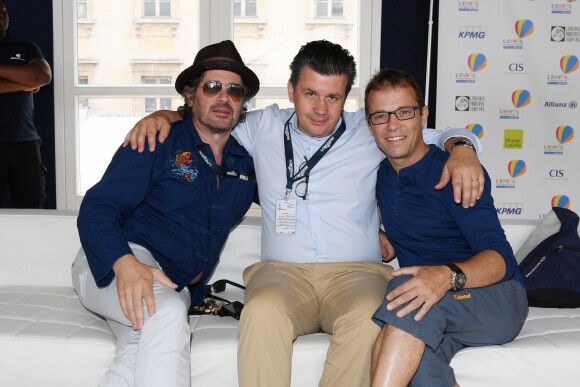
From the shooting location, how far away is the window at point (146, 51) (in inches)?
227

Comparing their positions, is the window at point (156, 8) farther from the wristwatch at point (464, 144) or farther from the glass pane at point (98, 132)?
the wristwatch at point (464, 144)

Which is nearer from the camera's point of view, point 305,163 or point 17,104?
point 305,163

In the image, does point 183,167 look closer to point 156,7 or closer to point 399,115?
point 399,115

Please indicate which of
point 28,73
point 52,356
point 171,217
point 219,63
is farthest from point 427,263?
point 28,73

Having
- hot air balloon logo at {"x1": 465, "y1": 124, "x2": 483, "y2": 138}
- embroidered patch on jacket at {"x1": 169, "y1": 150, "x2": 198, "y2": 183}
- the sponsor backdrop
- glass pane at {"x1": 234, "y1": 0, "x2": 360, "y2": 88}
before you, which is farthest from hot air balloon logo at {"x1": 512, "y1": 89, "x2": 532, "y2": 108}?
embroidered patch on jacket at {"x1": 169, "y1": 150, "x2": 198, "y2": 183}

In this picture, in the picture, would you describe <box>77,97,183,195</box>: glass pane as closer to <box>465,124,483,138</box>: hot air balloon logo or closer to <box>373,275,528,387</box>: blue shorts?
<box>465,124,483,138</box>: hot air balloon logo

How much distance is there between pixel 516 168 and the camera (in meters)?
5.21

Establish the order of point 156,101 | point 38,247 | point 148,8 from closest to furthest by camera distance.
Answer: point 38,247
point 156,101
point 148,8

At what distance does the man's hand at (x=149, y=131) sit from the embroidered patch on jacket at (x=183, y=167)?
77 millimetres

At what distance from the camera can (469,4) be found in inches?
201

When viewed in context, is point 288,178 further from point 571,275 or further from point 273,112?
point 571,275

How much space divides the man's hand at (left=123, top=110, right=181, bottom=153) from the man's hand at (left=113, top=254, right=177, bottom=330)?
17.2 inches

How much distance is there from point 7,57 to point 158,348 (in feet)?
9.91

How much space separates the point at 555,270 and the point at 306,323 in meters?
0.95
